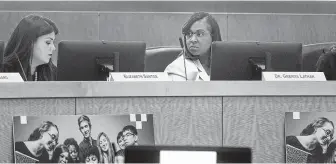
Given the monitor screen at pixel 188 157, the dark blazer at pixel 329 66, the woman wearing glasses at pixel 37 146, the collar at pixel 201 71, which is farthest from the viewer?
the collar at pixel 201 71

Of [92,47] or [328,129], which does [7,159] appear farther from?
[328,129]

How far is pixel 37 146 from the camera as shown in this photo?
1.66m

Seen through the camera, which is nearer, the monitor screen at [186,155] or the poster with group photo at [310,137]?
the monitor screen at [186,155]

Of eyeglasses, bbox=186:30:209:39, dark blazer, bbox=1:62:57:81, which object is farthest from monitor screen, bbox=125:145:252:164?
eyeglasses, bbox=186:30:209:39

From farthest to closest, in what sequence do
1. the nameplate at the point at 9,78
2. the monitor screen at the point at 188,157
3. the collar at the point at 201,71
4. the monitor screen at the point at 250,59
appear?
1. the collar at the point at 201,71
2. the monitor screen at the point at 250,59
3. the nameplate at the point at 9,78
4. the monitor screen at the point at 188,157

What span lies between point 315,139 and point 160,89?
1.66 feet

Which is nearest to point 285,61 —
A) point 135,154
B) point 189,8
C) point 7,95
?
point 7,95

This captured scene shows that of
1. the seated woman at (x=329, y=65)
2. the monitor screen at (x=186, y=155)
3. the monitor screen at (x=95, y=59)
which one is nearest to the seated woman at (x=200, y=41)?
the seated woman at (x=329, y=65)

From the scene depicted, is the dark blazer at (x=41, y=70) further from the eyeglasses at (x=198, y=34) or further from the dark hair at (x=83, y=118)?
the dark hair at (x=83, y=118)

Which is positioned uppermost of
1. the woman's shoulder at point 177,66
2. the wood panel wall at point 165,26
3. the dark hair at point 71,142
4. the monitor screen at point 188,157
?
the wood panel wall at point 165,26

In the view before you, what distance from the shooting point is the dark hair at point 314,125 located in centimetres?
171

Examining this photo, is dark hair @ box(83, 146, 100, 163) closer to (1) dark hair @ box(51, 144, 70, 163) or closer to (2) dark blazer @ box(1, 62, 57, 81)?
(1) dark hair @ box(51, 144, 70, 163)

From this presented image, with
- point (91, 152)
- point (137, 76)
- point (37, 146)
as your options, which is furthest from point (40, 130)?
point (137, 76)

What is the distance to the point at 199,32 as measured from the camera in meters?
3.53
